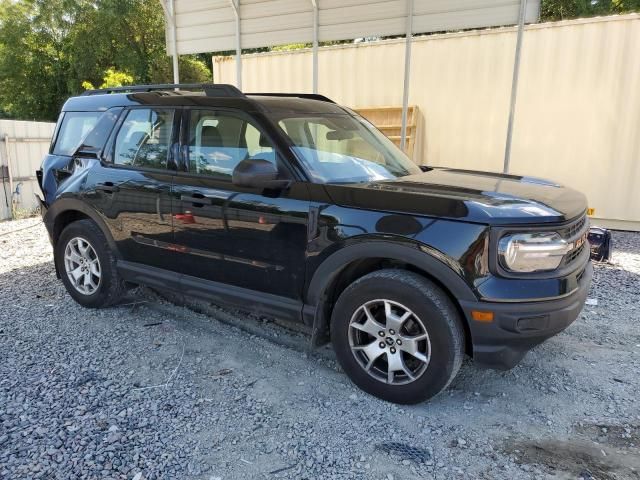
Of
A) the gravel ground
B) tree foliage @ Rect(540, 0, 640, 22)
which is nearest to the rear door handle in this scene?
the gravel ground

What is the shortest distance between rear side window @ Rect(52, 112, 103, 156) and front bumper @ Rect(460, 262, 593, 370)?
373cm

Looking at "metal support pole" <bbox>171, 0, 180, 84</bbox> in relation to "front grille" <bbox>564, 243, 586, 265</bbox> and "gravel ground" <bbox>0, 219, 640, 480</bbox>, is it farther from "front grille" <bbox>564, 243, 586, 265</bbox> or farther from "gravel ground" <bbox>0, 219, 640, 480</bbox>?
"front grille" <bbox>564, 243, 586, 265</bbox>

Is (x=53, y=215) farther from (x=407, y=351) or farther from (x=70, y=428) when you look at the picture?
(x=407, y=351)

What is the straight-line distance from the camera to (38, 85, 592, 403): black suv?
9.09 ft

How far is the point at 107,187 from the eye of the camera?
14.0ft

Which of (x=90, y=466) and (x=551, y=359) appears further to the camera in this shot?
(x=551, y=359)

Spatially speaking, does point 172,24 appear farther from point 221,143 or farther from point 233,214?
point 233,214

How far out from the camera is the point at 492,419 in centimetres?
297

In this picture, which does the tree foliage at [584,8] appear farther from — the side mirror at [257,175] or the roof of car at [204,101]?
the side mirror at [257,175]

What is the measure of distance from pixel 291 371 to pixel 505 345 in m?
1.49

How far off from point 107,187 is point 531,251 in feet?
11.2

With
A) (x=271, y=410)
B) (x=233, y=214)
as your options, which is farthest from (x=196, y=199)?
(x=271, y=410)

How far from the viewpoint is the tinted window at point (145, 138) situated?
3998 mm

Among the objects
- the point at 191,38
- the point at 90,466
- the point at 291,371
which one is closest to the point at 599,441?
the point at 291,371
